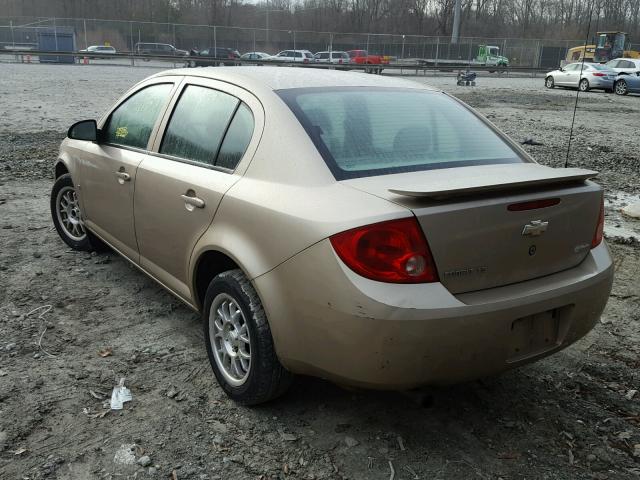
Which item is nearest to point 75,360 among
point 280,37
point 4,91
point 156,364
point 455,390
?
point 156,364

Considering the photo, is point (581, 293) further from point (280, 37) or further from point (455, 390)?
point (280, 37)

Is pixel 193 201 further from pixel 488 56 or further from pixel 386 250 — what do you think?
pixel 488 56

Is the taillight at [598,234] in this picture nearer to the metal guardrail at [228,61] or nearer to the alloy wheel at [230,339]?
the alloy wheel at [230,339]

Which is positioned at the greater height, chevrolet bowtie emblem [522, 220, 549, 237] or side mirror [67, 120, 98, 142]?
side mirror [67, 120, 98, 142]

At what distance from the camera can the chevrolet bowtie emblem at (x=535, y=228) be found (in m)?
2.61

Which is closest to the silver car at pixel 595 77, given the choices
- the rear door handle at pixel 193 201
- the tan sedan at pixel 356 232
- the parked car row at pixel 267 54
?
the parked car row at pixel 267 54

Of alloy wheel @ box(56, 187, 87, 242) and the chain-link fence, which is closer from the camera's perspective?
alloy wheel @ box(56, 187, 87, 242)

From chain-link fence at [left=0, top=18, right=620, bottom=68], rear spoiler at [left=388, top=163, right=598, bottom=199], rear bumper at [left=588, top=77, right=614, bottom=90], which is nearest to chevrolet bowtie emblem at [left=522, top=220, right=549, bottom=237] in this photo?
rear spoiler at [left=388, top=163, right=598, bottom=199]

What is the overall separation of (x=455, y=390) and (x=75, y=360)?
2.20 metres

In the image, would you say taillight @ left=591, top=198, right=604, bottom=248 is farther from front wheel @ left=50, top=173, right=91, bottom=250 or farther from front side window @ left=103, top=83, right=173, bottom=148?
front wheel @ left=50, top=173, right=91, bottom=250

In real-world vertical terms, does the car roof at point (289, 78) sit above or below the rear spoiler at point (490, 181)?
above

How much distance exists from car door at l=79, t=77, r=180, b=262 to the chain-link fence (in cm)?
4252

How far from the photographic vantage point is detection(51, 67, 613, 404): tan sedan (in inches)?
95.1

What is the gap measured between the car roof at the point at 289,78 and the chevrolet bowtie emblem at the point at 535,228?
1403 mm
